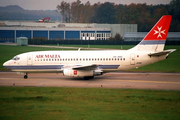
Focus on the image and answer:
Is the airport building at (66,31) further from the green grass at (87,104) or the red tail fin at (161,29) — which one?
the green grass at (87,104)

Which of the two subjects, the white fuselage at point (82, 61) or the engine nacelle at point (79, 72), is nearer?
the engine nacelle at point (79, 72)

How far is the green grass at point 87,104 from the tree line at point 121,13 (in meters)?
74.6

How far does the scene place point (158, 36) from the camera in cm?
3362

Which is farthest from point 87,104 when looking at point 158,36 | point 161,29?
point 161,29

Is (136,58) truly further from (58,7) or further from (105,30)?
(58,7)

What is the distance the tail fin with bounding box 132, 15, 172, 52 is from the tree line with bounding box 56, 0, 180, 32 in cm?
6322

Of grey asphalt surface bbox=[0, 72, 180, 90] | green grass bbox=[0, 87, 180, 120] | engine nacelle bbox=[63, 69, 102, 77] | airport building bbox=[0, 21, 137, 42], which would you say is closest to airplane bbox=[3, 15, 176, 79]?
engine nacelle bbox=[63, 69, 102, 77]

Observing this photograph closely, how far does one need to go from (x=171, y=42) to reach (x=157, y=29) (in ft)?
193

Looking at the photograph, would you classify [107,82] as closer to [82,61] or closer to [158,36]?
[82,61]

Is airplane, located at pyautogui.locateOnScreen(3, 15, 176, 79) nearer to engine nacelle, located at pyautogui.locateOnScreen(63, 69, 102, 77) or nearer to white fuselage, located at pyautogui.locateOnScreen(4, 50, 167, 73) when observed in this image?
white fuselage, located at pyautogui.locateOnScreen(4, 50, 167, 73)

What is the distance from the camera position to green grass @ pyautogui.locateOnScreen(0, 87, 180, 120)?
18406 mm

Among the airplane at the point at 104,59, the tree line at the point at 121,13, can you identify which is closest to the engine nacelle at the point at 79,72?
the airplane at the point at 104,59

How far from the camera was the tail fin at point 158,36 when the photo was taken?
33312mm

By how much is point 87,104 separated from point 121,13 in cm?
12411
